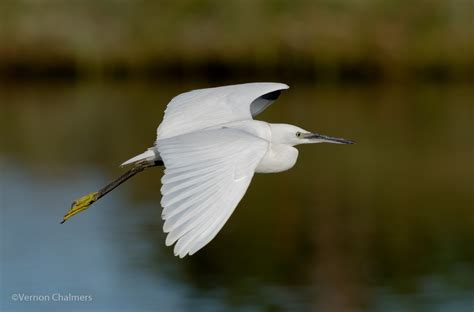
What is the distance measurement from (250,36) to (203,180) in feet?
42.0

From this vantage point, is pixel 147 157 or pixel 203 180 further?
pixel 147 157

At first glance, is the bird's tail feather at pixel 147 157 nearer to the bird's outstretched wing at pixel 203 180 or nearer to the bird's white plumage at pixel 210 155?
the bird's white plumage at pixel 210 155

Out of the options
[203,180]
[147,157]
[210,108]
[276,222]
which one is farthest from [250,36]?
[203,180]

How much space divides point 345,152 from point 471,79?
4630mm

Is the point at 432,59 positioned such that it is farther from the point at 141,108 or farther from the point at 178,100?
the point at 178,100

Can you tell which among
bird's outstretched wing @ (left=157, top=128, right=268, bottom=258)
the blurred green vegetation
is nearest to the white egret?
bird's outstretched wing @ (left=157, top=128, right=268, bottom=258)

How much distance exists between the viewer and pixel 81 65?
58.3 ft

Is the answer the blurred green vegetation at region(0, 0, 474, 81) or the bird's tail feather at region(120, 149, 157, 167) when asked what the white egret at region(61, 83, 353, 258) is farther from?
the blurred green vegetation at region(0, 0, 474, 81)

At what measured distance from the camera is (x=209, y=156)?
16.5 ft

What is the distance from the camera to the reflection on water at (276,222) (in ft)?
28.3

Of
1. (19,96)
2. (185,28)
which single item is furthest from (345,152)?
(19,96)

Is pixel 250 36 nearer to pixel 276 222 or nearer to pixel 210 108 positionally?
Result: pixel 276 222

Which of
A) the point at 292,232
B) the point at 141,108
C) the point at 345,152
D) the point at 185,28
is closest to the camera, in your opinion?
the point at 292,232

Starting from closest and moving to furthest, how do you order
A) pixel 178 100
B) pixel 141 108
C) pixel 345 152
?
pixel 178 100
pixel 345 152
pixel 141 108
